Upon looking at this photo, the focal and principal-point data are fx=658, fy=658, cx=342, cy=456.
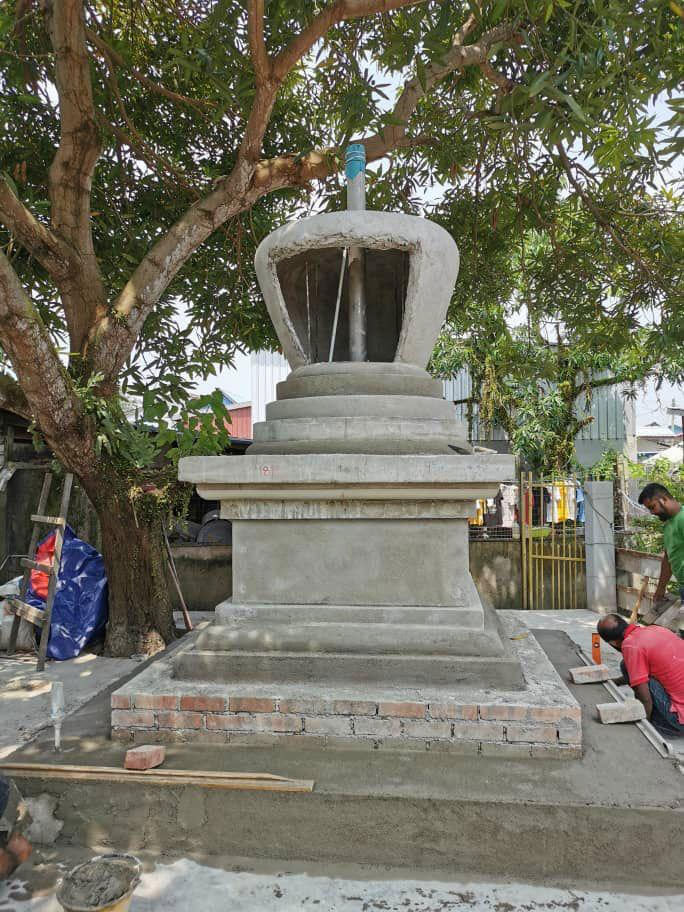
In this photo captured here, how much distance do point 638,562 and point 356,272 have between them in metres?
6.66

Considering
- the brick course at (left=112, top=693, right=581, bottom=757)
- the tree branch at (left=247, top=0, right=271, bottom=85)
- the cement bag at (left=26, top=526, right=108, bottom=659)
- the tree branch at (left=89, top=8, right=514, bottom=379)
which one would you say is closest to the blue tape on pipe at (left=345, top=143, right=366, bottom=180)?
the tree branch at (left=247, top=0, right=271, bottom=85)

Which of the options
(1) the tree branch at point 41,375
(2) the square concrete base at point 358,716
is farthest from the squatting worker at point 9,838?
(1) the tree branch at point 41,375

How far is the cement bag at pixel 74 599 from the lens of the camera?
22.8ft

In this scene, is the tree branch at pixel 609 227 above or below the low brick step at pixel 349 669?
above

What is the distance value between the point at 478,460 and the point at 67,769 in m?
2.59

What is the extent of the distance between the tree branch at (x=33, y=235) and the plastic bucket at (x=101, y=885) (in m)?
5.01

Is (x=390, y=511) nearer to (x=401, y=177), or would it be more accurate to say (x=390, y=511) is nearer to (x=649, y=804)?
(x=649, y=804)

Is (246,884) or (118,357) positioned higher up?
(118,357)

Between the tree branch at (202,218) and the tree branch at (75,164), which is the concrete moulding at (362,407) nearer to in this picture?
the tree branch at (202,218)

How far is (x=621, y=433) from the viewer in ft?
64.3

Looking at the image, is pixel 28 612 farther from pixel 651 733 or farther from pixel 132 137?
pixel 651 733

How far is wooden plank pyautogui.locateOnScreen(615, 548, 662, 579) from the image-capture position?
845cm

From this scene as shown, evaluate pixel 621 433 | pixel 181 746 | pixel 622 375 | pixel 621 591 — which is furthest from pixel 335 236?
pixel 621 433

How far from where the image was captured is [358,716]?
3.42 metres
